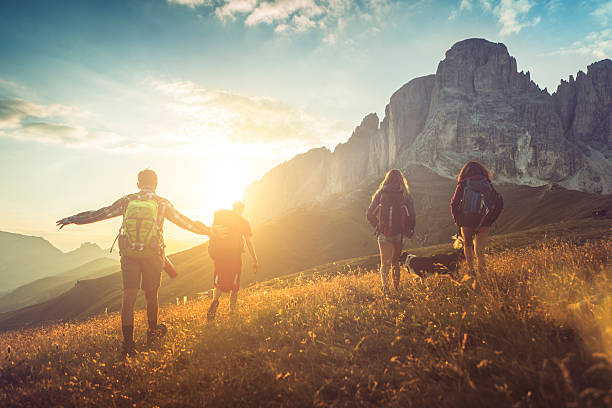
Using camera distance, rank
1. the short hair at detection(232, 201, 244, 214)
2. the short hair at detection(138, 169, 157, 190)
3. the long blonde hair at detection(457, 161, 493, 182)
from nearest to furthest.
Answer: the short hair at detection(138, 169, 157, 190) < the long blonde hair at detection(457, 161, 493, 182) < the short hair at detection(232, 201, 244, 214)

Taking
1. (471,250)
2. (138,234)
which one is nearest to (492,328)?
(471,250)

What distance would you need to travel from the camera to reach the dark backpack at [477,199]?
6121 millimetres

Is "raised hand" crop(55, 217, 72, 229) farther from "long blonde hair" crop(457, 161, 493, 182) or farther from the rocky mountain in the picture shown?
the rocky mountain

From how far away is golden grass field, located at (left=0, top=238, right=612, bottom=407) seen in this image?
2557 millimetres

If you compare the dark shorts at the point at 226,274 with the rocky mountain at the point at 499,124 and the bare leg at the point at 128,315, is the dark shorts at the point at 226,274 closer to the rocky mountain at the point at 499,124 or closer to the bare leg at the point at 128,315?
the bare leg at the point at 128,315

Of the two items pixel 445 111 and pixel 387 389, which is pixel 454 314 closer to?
pixel 387 389

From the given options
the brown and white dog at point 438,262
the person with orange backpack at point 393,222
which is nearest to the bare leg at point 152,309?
the person with orange backpack at point 393,222

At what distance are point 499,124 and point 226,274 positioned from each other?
151 metres

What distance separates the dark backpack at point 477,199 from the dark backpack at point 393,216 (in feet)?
3.93

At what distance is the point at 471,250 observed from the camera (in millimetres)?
6367

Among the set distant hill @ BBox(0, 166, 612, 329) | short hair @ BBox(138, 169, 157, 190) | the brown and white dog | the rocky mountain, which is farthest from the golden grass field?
the rocky mountain

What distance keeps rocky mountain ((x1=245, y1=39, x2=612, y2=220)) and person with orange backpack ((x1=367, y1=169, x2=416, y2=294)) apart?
408ft

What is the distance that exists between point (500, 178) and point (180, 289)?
121975mm

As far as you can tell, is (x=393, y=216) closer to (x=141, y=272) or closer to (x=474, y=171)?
(x=474, y=171)
